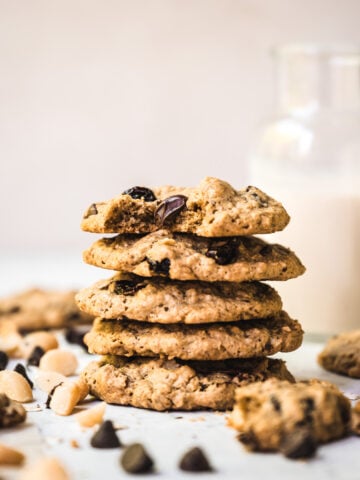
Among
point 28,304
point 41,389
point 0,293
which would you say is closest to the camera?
point 41,389

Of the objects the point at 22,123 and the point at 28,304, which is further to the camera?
the point at 22,123

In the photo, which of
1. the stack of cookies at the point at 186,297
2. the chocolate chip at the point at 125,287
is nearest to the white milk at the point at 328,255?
the stack of cookies at the point at 186,297

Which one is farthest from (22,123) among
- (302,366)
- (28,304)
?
(302,366)

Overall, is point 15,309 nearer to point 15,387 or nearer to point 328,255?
point 15,387

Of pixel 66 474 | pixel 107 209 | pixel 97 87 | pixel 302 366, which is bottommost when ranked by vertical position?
pixel 302 366

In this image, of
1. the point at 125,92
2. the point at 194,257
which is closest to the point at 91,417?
the point at 194,257

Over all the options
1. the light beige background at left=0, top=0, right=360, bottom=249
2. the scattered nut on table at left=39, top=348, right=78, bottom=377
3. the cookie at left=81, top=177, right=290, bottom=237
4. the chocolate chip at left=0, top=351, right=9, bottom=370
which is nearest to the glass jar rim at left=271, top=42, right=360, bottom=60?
the cookie at left=81, top=177, right=290, bottom=237

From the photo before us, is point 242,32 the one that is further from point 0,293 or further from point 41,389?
point 41,389

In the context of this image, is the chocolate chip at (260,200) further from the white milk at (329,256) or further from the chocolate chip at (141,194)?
the white milk at (329,256)
